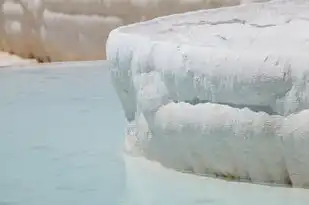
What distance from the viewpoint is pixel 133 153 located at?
76.2 inches

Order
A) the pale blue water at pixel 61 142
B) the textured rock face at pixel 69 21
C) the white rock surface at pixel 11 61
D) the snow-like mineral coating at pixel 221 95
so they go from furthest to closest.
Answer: the white rock surface at pixel 11 61 < the textured rock face at pixel 69 21 < the pale blue water at pixel 61 142 < the snow-like mineral coating at pixel 221 95

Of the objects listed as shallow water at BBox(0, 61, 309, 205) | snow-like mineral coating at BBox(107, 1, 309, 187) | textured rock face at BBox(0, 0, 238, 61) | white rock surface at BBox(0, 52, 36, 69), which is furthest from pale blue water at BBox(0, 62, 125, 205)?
white rock surface at BBox(0, 52, 36, 69)

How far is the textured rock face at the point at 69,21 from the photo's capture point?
3381 mm

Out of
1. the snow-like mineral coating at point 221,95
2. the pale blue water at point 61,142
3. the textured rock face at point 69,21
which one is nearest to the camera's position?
the snow-like mineral coating at point 221,95

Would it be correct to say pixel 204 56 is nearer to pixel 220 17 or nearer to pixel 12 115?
pixel 220 17

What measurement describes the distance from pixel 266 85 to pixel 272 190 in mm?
231

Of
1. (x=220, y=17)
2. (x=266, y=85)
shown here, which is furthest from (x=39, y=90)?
(x=266, y=85)

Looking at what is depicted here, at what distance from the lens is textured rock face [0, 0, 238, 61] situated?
338cm

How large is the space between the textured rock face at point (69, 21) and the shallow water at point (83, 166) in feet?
1.96

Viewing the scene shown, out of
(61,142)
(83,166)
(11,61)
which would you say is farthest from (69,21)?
(83,166)

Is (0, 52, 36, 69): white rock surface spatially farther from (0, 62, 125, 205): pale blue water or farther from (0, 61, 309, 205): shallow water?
(0, 61, 309, 205): shallow water

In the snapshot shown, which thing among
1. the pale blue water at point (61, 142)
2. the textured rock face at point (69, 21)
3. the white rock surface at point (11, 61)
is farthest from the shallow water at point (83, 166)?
the white rock surface at point (11, 61)

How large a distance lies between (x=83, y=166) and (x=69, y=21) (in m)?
1.96

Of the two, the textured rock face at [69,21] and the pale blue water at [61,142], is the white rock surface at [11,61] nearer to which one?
the textured rock face at [69,21]
